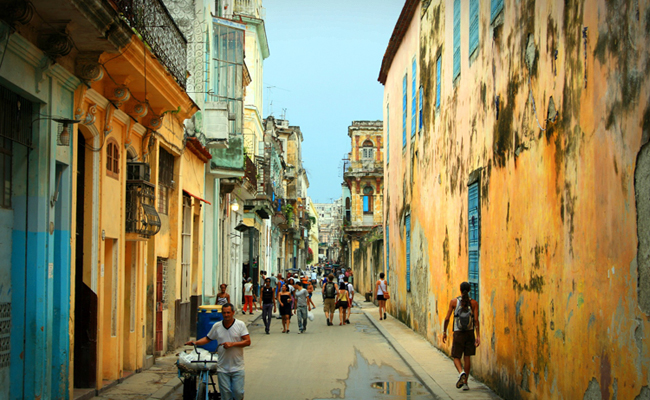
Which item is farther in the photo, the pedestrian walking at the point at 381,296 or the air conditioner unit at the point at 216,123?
the pedestrian walking at the point at 381,296

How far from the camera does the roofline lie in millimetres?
21506

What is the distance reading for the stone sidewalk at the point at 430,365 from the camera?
429 inches

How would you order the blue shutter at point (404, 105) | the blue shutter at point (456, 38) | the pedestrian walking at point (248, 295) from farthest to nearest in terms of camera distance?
the pedestrian walking at point (248, 295) → the blue shutter at point (404, 105) → the blue shutter at point (456, 38)

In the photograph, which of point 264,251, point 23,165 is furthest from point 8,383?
point 264,251

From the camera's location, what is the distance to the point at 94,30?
880cm

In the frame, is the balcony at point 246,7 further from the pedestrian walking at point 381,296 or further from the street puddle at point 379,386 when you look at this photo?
the street puddle at point 379,386

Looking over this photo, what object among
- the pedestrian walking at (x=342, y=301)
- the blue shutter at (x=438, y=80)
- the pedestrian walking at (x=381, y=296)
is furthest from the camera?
the pedestrian walking at (x=381, y=296)

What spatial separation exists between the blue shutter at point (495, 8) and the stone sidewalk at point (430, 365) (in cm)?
593

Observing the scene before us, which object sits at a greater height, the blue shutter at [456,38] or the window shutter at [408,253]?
the blue shutter at [456,38]

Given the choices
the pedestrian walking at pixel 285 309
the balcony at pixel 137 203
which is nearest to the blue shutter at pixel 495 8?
the balcony at pixel 137 203

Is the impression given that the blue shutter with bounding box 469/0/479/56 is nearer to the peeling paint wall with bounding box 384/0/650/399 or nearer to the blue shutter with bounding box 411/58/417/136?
the peeling paint wall with bounding box 384/0/650/399

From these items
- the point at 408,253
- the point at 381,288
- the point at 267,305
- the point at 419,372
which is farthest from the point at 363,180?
→ the point at 419,372

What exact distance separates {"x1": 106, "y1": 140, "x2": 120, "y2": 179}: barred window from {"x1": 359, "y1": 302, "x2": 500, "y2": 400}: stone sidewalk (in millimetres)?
6267

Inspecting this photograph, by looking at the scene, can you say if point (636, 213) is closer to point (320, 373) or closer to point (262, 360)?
point (320, 373)
